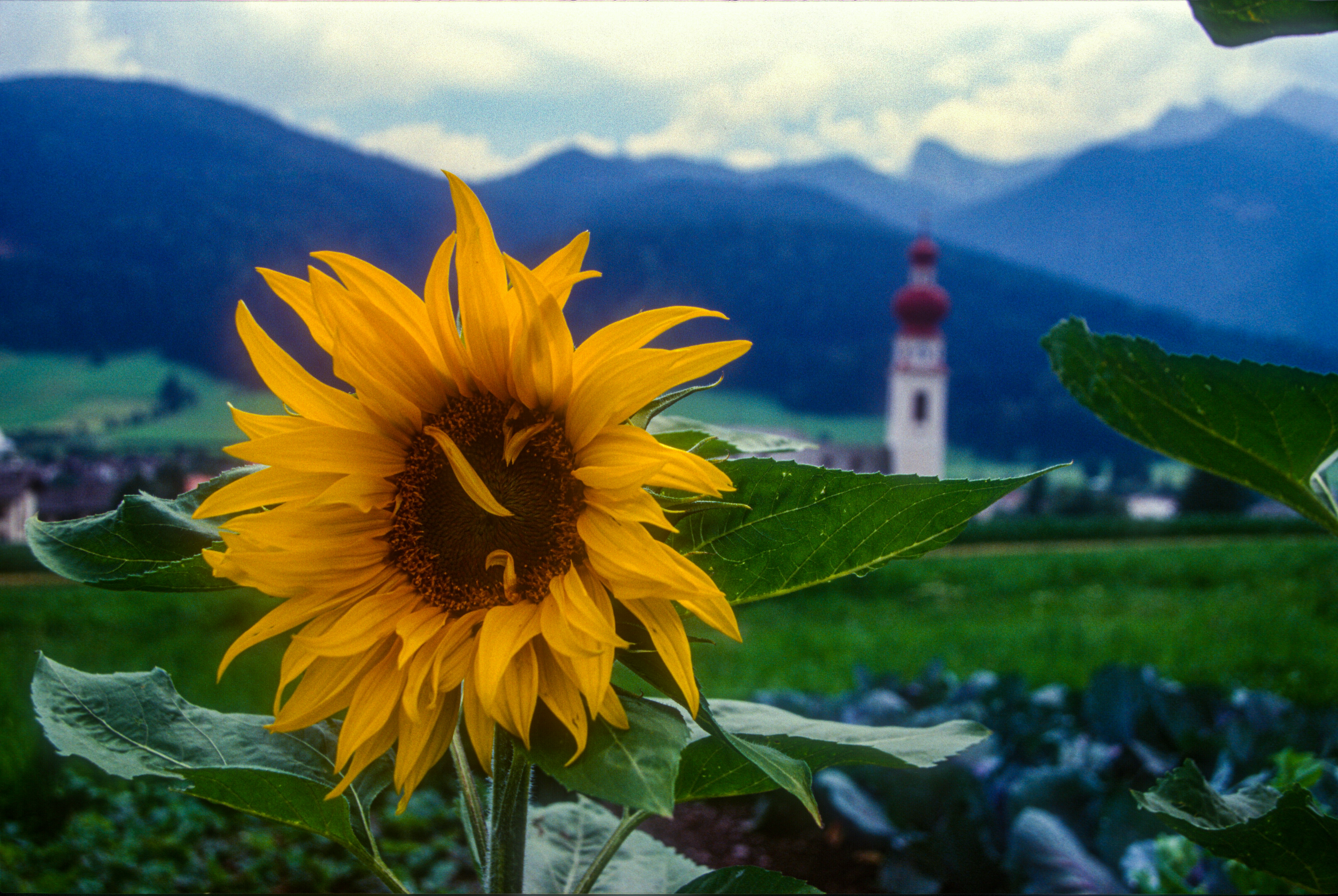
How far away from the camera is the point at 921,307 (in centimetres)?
2170

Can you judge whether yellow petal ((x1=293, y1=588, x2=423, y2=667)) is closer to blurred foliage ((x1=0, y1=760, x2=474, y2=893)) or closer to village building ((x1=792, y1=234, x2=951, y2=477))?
blurred foliage ((x1=0, y1=760, x2=474, y2=893))

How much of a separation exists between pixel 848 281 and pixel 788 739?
29.7m

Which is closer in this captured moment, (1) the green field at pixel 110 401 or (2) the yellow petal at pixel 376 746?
(2) the yellow petal at pixel 376 746

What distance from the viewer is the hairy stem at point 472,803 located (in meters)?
0.54

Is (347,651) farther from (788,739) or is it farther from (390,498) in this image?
(788,739)

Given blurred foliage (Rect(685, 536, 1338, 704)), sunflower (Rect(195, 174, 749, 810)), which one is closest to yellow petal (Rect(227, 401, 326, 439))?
sunflower (Rect(195, 174, 749, 810))

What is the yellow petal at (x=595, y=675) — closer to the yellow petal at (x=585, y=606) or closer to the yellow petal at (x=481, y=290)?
the yellow petal at (x=585, y=606)

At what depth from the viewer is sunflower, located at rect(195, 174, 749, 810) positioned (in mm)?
403

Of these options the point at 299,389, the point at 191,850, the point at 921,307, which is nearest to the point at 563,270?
the point at 299,389

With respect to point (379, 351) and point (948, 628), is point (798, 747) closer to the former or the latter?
point (379, 351)

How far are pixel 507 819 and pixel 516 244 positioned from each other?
10.6m

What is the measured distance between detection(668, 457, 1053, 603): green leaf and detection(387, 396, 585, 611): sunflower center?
0.06 m

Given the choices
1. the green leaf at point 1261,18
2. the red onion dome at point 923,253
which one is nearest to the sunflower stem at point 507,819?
the green leaf at point 1261,18

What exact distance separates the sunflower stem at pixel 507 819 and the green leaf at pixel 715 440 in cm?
17
